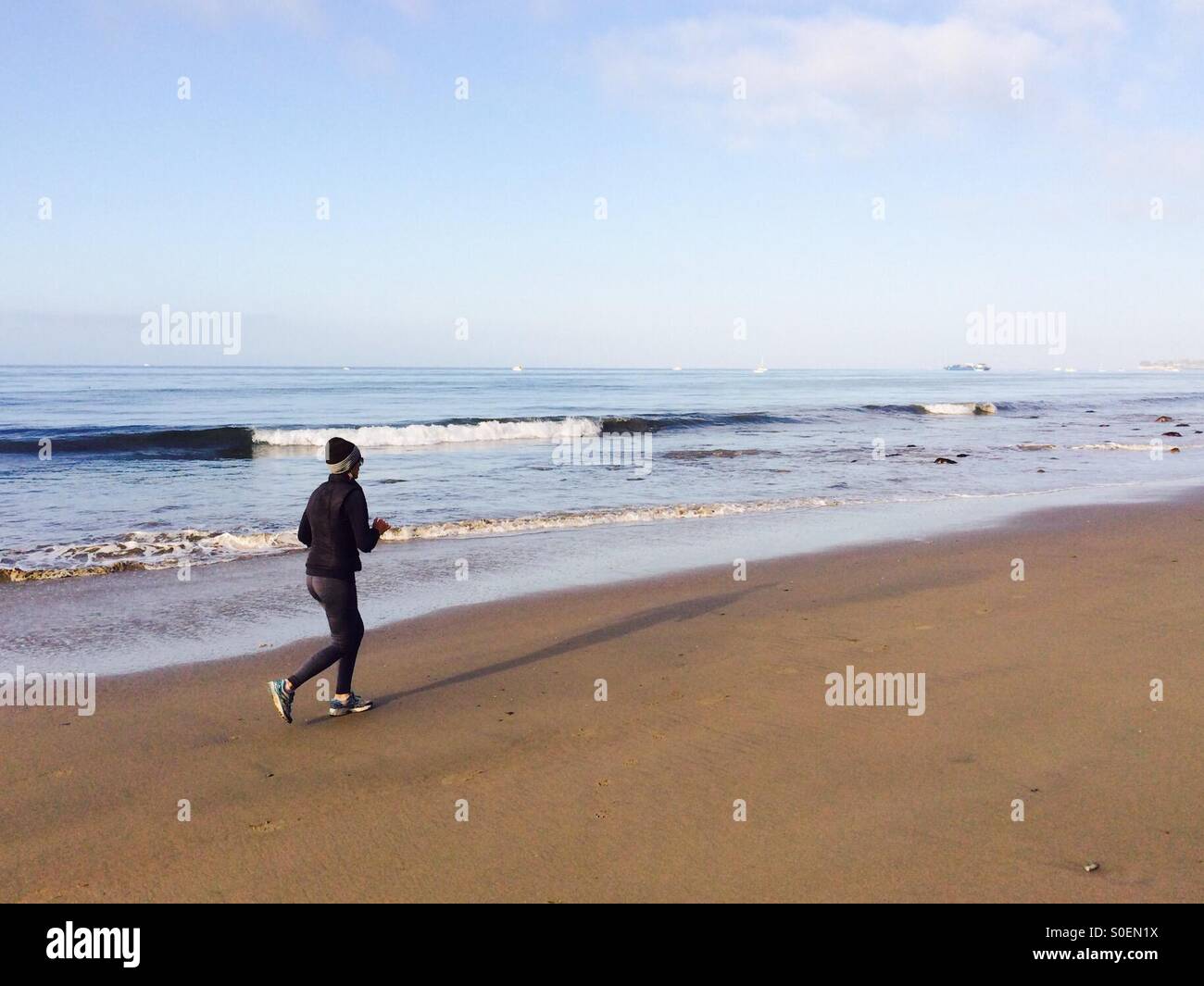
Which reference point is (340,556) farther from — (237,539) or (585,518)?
(585,518)

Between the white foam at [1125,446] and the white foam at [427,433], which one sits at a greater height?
the white foam at [427,433]

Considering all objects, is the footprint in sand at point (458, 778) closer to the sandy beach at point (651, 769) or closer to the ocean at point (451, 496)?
the sandy beach at point (651, 769)

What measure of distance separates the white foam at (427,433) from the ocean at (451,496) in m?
0.09

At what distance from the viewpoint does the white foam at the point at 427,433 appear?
2941 cm

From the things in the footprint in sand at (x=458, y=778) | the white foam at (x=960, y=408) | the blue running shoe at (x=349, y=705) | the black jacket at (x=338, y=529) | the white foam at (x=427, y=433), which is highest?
the white foam at (x=960, y=408)

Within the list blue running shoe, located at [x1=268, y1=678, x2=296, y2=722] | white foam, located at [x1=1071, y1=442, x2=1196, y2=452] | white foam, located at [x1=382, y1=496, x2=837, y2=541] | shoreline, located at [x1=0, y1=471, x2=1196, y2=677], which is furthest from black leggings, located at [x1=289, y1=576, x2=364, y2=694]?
white foam, located at [x1=1071, y1=442, x2=1196, y2=452]

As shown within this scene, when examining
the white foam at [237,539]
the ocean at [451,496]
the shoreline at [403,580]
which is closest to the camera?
the shoreline at [403,580]

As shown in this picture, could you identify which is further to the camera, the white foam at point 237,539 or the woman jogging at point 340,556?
the white foam at point 237,539

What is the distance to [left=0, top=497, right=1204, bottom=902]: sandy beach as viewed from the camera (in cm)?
369

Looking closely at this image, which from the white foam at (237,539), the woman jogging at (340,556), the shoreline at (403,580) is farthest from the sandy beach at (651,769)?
the white foam at (237,539)

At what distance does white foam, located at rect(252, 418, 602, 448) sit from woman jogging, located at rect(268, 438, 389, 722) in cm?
2284

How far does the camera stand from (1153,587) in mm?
8477

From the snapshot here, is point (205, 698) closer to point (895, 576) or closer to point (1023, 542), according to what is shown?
point (895, 576)
